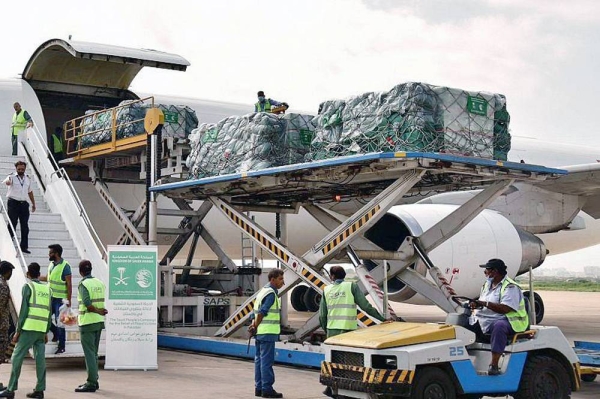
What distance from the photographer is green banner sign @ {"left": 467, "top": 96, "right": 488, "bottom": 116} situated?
1002cm

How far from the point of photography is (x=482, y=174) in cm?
1019

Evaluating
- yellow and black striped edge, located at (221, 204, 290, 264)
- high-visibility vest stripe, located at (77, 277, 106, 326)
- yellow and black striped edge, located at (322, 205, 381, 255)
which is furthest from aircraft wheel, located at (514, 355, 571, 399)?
yellow and black striped edge, located at (221, 204, 290, 264)

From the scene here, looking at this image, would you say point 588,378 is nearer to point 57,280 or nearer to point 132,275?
point 132,275

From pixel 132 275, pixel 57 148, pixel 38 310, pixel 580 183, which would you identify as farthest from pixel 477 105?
pixel 57 148

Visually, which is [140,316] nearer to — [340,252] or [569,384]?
[340,252]

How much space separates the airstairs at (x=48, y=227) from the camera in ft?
36.2

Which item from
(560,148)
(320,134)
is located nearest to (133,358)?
(320,134)

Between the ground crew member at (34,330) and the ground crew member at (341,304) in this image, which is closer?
the ground crew member at (34,330)

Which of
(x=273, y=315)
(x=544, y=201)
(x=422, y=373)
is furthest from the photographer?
(x=544, y=201)

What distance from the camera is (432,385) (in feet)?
22.4

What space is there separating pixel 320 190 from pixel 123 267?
9.80ft

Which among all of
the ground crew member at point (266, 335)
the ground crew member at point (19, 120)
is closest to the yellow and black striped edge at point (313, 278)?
the ground crew member at point (266, 335)

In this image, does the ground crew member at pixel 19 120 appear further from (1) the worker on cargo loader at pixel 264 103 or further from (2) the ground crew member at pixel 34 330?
(2) the ground crew member at pixel 34 330

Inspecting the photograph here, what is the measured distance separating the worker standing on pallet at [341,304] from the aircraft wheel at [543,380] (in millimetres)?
1594
